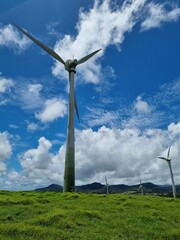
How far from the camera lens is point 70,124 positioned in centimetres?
5634

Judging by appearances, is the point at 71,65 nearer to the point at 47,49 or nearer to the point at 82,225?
the point at 47,49

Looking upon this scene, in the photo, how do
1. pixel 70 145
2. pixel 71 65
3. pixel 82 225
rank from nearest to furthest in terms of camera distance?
pixel 82 225 < pixel 70 145 < pixel 71 65

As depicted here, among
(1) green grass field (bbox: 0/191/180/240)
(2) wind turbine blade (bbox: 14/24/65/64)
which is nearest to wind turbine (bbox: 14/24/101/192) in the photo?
(2) wind turbine blade (bbox: 14/24/65/64)

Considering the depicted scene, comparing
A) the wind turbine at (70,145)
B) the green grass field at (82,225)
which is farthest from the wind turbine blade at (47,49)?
the green grass field at (82,225)

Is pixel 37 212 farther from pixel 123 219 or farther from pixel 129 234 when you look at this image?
pixel 129 234

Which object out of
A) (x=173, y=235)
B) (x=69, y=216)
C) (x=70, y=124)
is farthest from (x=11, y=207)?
(x=70, y=124)

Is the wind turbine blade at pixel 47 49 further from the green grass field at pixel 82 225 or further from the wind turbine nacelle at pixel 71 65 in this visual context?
the green grass field at pixel 82 225

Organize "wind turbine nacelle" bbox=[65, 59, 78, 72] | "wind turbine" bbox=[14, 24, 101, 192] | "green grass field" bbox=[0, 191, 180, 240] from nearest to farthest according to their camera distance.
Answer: "green grass field" bbox=[0, 191, 180, 240] < "wind turbine" bbox=[14, 24, 101, 192] < "wind turbine nacelle" bbox=[65, 59, 78, 72]

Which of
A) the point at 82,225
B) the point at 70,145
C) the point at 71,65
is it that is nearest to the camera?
the point at 82,225

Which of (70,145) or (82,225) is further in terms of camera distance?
(70,145)

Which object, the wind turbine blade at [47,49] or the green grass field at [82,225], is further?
the wind turbine blade at [47,49]

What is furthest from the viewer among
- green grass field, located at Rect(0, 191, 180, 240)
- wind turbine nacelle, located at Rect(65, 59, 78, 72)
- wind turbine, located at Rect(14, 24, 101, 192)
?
wind turbine nacelle, located at Rect(65, 59, 78, 72)

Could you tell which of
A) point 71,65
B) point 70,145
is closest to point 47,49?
point 71,65

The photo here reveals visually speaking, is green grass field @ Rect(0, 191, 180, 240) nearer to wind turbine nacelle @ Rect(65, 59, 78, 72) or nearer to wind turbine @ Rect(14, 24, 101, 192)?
wind turbine @ Rect(14, 24, 101, 192)
